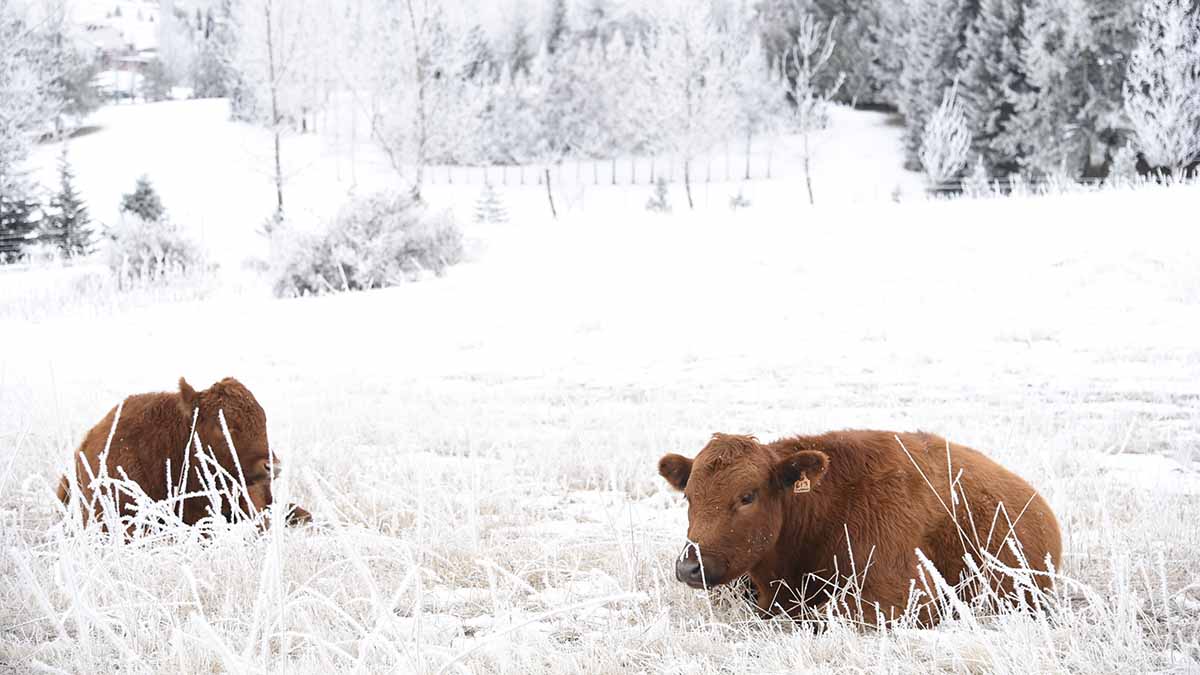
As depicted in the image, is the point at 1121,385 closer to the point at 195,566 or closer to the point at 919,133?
the point at 195,566

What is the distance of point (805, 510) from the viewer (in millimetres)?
3248

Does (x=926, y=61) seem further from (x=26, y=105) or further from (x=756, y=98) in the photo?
(x=26, y=105)

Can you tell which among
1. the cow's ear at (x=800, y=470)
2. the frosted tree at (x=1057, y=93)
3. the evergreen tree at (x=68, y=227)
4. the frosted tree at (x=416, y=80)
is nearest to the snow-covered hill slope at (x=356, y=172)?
the frosted tree at (x=416, y=80)

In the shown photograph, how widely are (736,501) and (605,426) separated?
3756 millimetres

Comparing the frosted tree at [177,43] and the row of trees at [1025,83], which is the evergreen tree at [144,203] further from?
the frosted tree at [177,43]

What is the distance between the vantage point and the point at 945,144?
40969mm

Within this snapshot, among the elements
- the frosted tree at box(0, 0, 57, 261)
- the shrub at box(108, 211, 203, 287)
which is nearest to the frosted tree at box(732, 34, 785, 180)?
the frosted tree at box(0, 0, 57, 261)

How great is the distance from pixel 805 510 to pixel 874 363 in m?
6.80

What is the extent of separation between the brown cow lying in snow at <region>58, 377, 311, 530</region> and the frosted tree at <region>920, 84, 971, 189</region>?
122 feet

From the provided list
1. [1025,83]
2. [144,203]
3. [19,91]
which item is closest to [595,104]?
[1025,83]

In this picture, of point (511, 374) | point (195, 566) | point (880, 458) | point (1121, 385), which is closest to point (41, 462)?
point (195, 566)

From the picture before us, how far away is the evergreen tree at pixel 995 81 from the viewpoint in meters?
42.0

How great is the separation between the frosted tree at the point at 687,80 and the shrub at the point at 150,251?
24887mm

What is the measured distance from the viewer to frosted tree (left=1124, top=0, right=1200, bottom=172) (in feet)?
56.7
